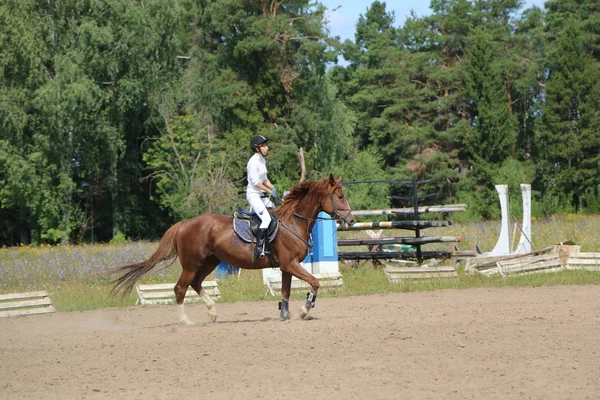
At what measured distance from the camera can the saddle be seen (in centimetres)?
1437

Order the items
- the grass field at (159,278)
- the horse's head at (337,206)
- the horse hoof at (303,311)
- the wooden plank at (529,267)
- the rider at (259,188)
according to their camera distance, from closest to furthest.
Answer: the horse hoof at (303,311)
the rider at (259,188)
the horse's head at (337,206)
the grass field at (159,278)
the wooden plank at (529,267)

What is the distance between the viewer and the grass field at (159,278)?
19484mm

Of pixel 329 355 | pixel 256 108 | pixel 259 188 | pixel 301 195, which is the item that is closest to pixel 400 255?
pixel 301 195

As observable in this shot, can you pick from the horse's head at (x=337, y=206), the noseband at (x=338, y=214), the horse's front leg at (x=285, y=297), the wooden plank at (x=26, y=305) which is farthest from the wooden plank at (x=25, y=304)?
the noseband at (x=338, y=214)

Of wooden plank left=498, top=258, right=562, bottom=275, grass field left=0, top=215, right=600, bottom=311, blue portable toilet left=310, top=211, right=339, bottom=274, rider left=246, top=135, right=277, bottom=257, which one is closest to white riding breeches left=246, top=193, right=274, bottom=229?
rider left=246, top=135, right=277, bottom=257

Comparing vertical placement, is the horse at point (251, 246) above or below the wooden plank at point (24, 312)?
above

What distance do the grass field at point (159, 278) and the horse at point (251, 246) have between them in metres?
3.11

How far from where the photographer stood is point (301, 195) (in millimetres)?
14742

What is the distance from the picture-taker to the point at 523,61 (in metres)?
65.1

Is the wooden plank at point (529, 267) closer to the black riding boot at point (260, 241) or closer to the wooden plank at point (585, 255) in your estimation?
the wooden plank at point (585, 255)

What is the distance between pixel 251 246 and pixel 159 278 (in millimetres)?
8566

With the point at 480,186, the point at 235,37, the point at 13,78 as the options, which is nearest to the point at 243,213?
the point at 13,78

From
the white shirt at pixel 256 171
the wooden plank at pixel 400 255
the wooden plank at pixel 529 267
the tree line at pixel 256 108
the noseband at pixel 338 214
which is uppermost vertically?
the tree line at pixel 256 108

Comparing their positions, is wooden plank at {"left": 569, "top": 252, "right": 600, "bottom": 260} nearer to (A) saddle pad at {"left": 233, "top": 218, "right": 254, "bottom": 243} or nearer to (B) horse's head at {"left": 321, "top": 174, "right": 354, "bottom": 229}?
(B) horse's head at {"left": 321, "top": 174, "right": 354, "bottom": 229}
